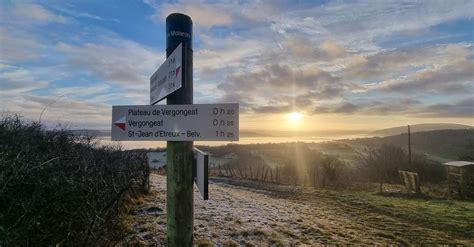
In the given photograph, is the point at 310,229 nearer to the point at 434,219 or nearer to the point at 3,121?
the point at 434,219

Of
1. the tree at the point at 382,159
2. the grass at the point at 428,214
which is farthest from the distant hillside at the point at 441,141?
the grass at the point at 428,214

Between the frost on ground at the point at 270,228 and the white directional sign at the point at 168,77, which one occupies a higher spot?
the white directional sign at the point at 168,77

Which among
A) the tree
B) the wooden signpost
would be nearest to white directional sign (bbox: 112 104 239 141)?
the wooden signpost

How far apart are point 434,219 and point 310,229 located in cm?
706

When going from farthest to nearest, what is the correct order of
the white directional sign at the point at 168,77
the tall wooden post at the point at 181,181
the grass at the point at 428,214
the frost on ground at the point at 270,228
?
the grass at the point at 428,214
the frost on ground at the point at 270,228
the tall wooden post at the point at 181,181
the white directional sign at the point at 168,77

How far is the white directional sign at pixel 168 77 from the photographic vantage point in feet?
7.95

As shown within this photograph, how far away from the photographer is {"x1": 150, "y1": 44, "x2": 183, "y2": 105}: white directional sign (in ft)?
7.95

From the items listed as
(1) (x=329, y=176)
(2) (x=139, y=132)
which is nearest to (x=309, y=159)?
(1) (x=329, y=176)

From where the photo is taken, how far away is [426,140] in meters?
62.4

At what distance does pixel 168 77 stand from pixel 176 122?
0.44m

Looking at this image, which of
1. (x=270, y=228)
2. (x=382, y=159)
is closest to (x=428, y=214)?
(x=270, y=228)

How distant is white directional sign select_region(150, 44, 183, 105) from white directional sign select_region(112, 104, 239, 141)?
18cm

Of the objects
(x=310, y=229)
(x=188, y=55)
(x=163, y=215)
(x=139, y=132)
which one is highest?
(x=188, y=55)

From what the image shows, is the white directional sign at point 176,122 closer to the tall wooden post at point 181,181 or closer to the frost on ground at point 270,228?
the tall wooden post at point 181,181
